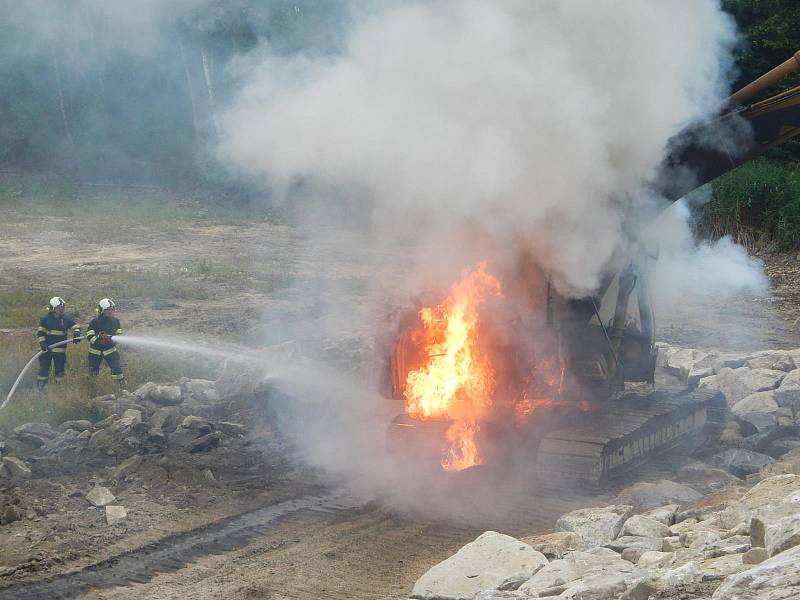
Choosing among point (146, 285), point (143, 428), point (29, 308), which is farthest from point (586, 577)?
point (146, 285)

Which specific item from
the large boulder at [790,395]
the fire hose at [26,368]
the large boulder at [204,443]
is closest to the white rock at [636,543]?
the large boulder at [204,443]

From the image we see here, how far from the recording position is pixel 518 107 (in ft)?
37.8

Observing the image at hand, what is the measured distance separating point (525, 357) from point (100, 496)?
15.4 ft

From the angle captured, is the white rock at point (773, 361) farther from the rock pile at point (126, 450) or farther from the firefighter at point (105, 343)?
the firefighter at point (105, 343)

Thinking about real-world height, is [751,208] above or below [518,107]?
below

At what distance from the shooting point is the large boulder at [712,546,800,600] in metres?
5.32

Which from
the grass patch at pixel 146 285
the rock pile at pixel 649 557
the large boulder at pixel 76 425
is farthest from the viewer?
the grass patch at pixel 146 285

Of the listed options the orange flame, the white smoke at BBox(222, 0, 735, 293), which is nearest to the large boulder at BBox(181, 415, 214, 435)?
the orange flame

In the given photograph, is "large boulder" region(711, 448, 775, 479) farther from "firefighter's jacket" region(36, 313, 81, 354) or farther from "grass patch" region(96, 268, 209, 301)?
"grass patch" region(96, 268, 209, 301)

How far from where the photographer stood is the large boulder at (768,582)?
5316 mm

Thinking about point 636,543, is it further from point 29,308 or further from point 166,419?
point 29,308

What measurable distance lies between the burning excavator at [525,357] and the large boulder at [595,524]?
1527 mm

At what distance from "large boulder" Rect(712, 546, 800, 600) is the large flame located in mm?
5839

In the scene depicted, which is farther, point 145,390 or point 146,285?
point 146,285
